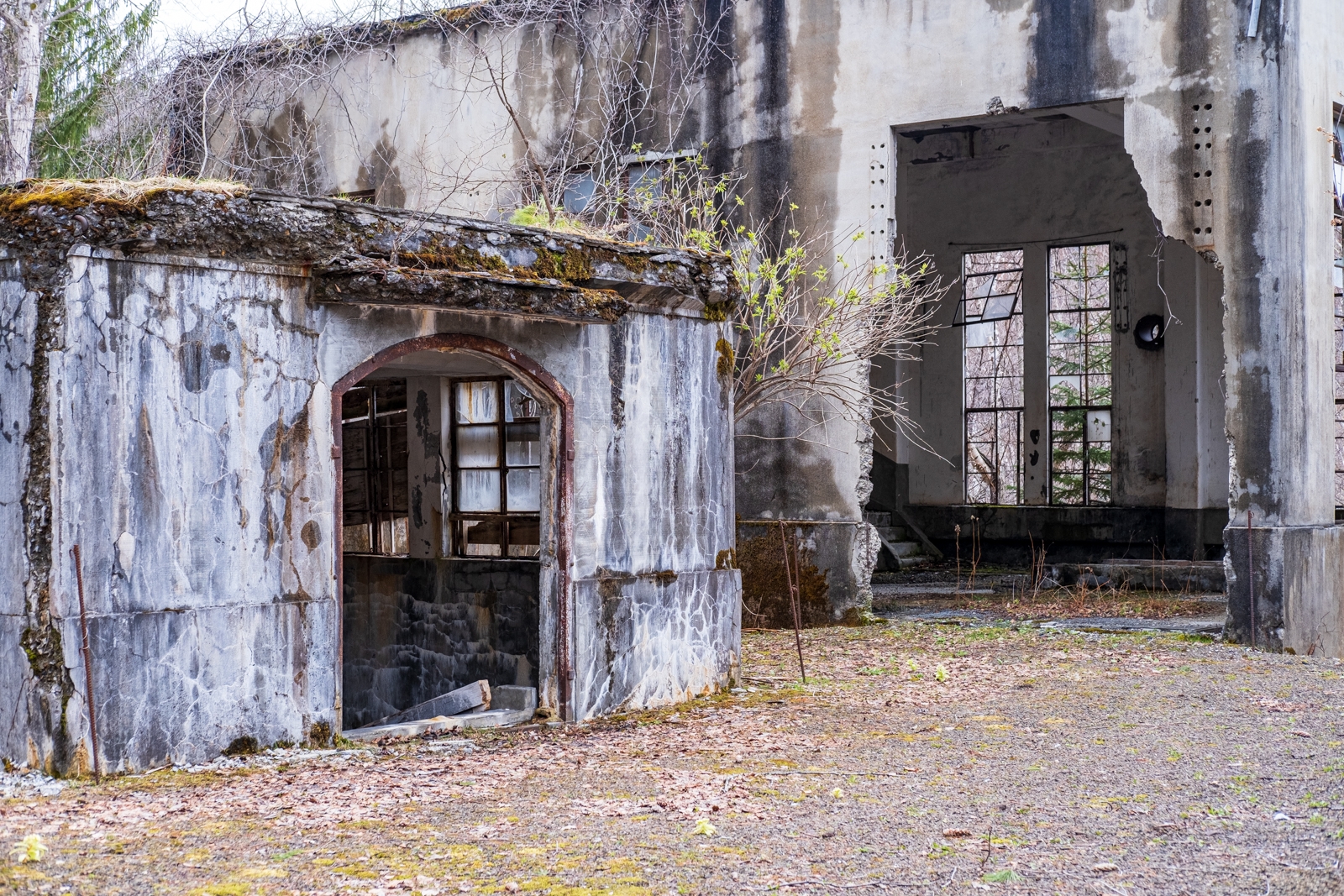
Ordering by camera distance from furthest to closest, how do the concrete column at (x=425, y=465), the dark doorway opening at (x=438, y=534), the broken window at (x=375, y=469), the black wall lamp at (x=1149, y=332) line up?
the black wall lamp at (x=1149, y=332) → the broken window at (x=375, y=469) → the concrete column at (x=425, y=465) → the dark doorway opening at (x=438, y=534)

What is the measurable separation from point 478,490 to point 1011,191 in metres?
11.2

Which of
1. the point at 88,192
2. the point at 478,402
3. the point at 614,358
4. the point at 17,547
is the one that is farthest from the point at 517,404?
the point at 17,547

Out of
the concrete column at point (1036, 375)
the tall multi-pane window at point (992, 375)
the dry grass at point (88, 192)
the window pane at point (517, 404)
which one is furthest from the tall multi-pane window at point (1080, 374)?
the dry grass at point (88, 192)

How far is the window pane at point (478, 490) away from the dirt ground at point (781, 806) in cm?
235

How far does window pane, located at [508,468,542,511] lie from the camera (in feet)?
32.9

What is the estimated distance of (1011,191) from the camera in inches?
747

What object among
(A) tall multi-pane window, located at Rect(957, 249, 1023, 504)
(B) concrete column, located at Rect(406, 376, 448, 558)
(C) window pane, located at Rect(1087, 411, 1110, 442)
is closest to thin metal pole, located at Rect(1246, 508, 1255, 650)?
(B) concrete column, located at Rect(406, 376, 448, 558)

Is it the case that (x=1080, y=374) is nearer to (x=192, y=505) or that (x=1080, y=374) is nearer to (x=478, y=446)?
(x=478, y=446)

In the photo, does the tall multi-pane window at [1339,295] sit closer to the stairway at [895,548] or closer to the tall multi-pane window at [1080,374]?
the tall multi-pane window at [1080,374]

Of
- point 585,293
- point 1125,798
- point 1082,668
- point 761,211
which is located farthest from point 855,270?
point 1125,798

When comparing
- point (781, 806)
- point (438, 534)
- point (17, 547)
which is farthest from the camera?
point (438, 534)

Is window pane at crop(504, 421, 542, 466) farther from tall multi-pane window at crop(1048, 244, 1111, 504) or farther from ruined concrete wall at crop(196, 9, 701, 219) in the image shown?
tall multi-pane window at crop(1048, 244, 1111, 504)

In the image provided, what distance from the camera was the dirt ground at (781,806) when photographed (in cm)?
496

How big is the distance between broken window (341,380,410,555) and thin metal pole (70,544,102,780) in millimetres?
4366
